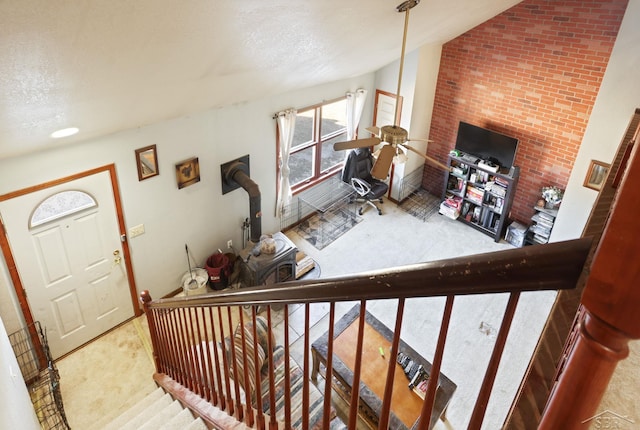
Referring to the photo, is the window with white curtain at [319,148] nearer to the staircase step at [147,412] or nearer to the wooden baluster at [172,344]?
the wooden baluster at [172,344]

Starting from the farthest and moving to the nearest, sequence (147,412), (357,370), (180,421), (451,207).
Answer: (451,207) → (147,412) → (180,421) → (357,370)

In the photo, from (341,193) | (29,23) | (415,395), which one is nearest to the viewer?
(29,23)

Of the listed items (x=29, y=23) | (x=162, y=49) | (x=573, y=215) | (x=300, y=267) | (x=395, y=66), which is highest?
(x=29, y=23)

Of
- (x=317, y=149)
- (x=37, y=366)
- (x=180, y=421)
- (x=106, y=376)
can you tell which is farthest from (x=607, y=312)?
(x=317, y=149)

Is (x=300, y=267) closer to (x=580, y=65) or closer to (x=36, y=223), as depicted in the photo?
(x=36, y=223)

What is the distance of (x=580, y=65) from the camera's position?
5234 millimetres

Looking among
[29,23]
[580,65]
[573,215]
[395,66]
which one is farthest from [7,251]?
[580,65]

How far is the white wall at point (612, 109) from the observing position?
4500 mm

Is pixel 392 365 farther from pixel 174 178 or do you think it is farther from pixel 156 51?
pixel 174 178

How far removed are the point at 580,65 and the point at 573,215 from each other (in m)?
1.83

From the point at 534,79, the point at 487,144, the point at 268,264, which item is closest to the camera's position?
the point at 268,264

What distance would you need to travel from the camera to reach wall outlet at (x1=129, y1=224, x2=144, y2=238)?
178 inches

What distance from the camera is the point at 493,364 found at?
0.72 metres

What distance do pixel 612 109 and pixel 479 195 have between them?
2.14 m
